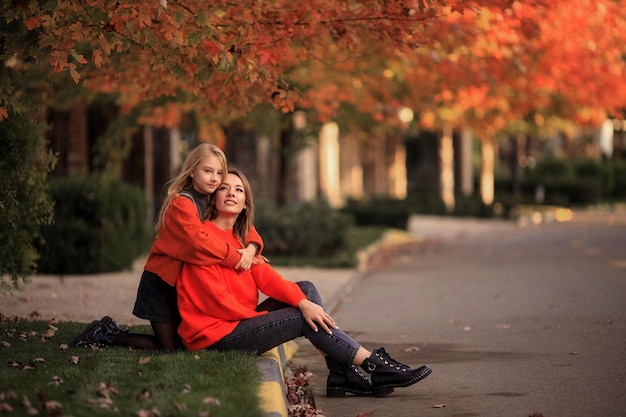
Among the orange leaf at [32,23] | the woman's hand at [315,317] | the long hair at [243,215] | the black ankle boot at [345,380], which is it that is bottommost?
the black ankle boot at [345,380]

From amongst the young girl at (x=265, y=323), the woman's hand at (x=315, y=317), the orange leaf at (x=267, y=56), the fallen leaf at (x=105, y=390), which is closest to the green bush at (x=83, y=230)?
the orange leaf at (x=267, y=56)

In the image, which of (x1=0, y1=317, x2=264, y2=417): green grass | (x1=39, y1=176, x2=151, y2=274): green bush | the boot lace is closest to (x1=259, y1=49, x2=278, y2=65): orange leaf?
(x1=0, y1=317, x2=264, y2=417): green grass

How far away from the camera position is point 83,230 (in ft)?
52.9

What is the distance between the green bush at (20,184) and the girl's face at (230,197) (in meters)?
2.25

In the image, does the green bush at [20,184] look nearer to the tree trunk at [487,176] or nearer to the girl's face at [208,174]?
the girl's face at [208,174]

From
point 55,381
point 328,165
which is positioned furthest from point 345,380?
point 328,165

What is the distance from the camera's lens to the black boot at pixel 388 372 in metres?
8.05

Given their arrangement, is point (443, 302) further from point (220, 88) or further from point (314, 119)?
point (314, 119)

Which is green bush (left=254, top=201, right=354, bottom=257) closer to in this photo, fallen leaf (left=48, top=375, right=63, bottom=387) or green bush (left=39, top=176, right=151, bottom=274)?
green bush (left=39, top=176, right=151, bottom=274)

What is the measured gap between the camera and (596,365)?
9.19 m

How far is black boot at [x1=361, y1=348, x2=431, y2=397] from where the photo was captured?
8.05 metres

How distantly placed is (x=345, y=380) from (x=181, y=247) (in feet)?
4.56

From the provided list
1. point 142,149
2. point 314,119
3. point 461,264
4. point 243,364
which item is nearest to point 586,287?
point 461,264

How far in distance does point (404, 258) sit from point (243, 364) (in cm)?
1346
